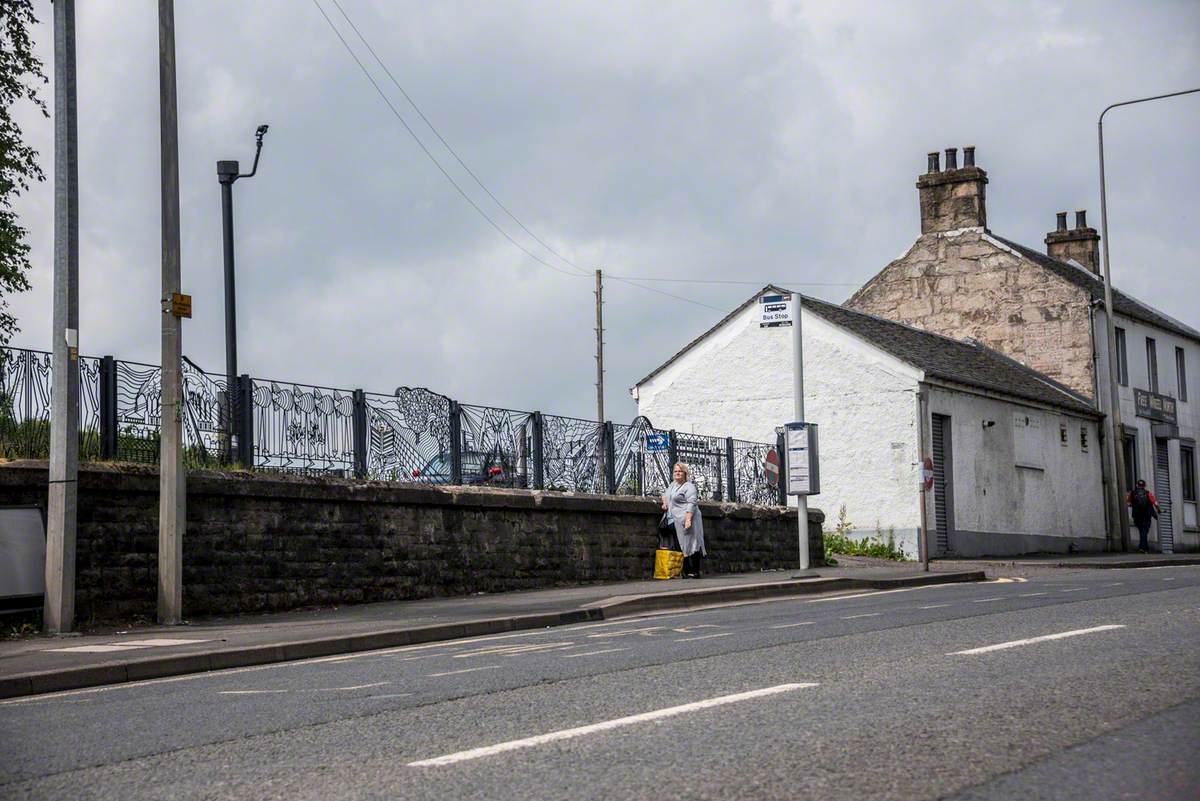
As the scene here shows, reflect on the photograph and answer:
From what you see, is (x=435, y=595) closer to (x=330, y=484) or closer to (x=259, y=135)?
(x=330, y=484)

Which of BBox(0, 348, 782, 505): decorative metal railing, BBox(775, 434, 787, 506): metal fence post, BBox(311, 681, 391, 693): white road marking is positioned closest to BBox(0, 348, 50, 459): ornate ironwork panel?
BBox(0, 348, 782, 505): decorative metal railing

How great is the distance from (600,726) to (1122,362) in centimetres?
3737

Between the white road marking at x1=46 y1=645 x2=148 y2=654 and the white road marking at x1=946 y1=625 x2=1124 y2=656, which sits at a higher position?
the white road marking at x1=946 y1=625 x2=1124 y2=656

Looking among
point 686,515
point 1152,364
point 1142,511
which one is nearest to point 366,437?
point 686,515

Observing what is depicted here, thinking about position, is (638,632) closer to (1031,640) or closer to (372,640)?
(372,640)

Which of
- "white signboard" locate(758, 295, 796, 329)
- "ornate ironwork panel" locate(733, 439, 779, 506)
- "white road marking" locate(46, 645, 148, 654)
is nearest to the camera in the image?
"white road marking" locate(46, 645, 148, 654)

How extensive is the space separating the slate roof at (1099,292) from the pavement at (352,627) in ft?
65.6

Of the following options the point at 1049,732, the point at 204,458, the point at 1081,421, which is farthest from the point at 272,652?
the point at 1081,421

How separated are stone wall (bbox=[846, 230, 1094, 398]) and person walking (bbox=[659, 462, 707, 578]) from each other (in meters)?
20.5

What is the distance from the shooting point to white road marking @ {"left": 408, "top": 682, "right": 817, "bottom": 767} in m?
6.11

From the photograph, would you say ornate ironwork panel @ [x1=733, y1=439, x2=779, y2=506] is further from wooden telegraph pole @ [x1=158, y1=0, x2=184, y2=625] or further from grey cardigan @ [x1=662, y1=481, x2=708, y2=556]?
wooden telegraph pole @ [x1=158, y1=0, x2=184, y2=625]

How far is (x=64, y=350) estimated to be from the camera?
14258 millimetres

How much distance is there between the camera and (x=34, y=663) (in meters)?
11.1

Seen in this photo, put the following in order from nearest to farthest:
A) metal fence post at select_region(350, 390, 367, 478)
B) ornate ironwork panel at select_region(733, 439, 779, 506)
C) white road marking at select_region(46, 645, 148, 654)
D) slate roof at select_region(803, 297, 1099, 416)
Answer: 1. white road marking at select_region(46, 645, 148, 654)
2. metal fence post at select_region(350, 390, 367, 478)
3. ornate ironwork panel at select_region(733, 439, 779, 506)
4. slate roof at select_region(803, 297, 1099, 416)
